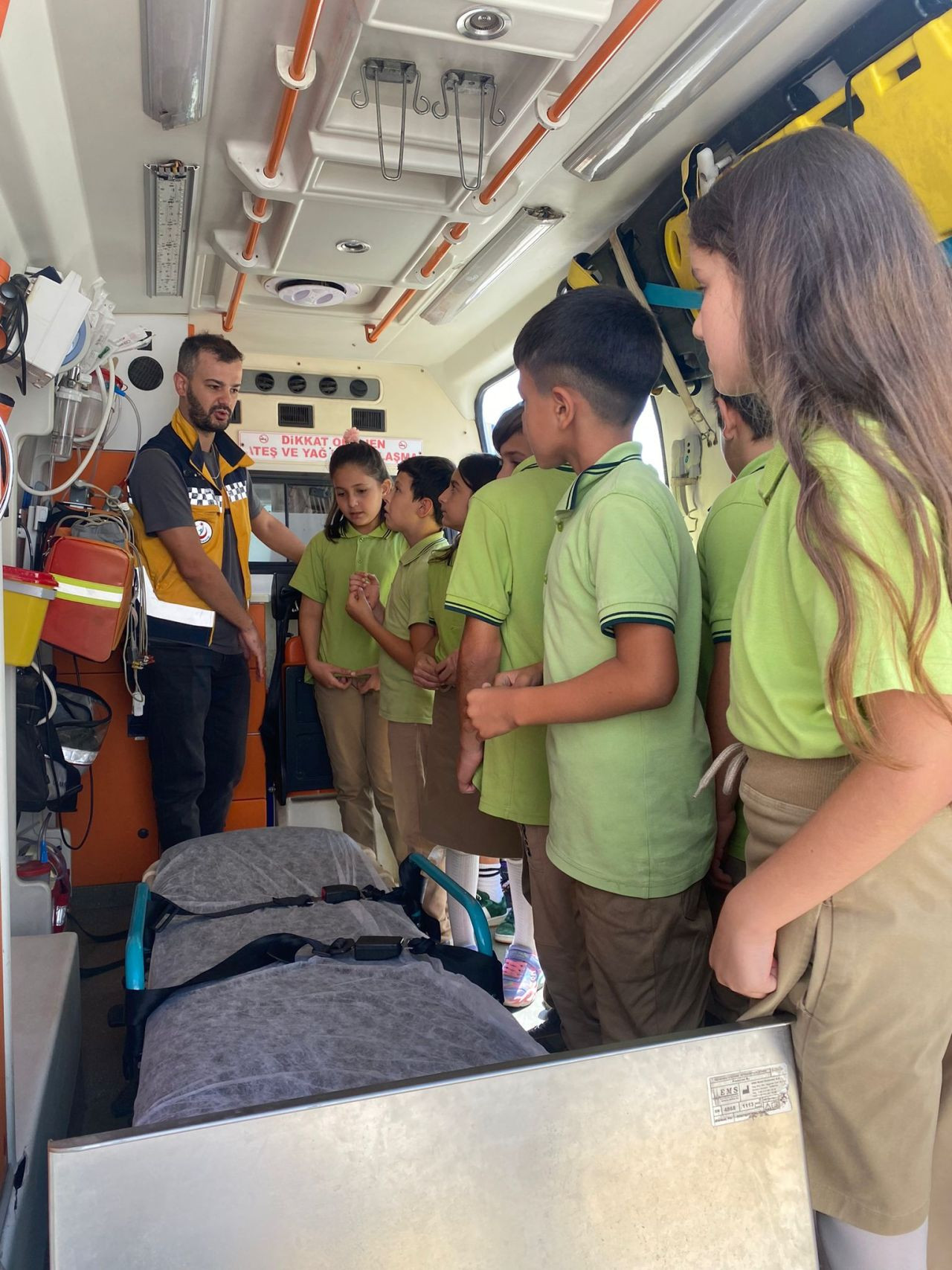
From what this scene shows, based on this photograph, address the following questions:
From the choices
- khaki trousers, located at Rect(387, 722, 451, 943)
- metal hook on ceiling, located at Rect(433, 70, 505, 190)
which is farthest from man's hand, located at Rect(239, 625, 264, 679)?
metal hook on ceiling, located at Rect(433, 70, 505, 190)

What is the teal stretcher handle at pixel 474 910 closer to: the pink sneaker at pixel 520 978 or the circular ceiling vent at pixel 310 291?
the pink sneaker at pixel 520 978

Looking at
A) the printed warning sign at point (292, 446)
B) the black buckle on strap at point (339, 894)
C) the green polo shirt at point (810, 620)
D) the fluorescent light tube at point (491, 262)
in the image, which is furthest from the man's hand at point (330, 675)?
the green polo shirt at point (810, 620)

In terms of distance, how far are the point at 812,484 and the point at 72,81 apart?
2921 millimetres

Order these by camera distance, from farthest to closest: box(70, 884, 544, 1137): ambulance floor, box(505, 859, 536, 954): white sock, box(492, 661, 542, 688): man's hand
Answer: box(505, 859, 536, 954): white sock
box(70, 884, 544, 1137): ambulance floor
box(492, 661, 542, 688): man's hand

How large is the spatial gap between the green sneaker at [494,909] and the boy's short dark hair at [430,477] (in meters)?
1.53

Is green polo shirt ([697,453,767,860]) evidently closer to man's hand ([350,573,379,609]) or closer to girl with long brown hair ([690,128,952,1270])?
girl with long brown hair ([690,128,952,1270])

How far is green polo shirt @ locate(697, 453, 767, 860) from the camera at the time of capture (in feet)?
5.65

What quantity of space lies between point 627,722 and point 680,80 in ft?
7.07

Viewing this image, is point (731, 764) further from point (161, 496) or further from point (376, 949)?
point (161, 496)

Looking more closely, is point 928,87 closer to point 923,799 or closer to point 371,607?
point 923,799

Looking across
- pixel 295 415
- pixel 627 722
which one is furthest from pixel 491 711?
pixel 295 415

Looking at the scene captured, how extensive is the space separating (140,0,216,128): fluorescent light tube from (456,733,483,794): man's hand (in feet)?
6.64

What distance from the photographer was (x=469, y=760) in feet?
6.54

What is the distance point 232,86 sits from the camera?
114 inches
